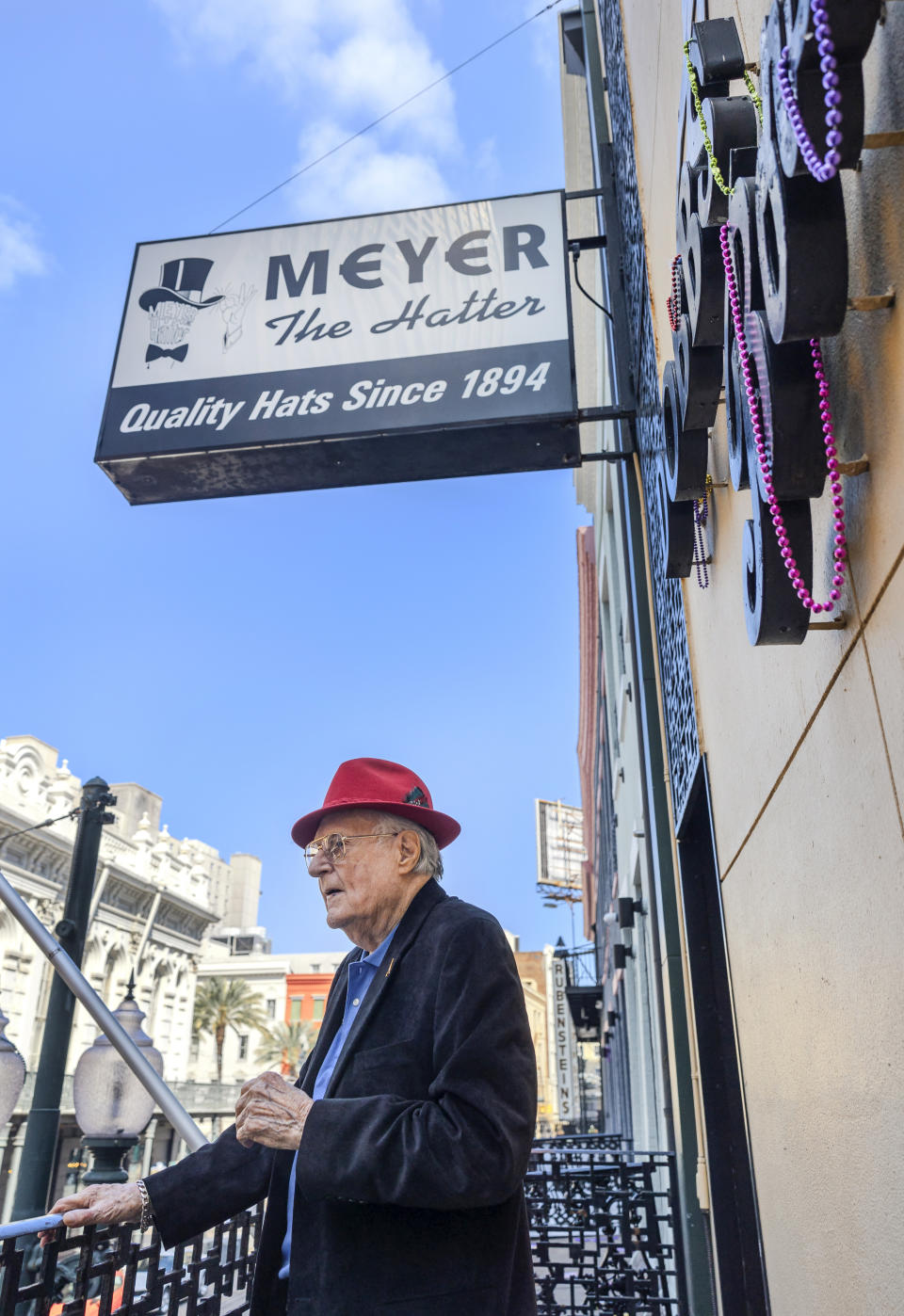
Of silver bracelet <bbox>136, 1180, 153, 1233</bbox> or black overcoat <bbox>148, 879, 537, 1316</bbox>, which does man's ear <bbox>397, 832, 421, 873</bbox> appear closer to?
black overcoat <bbox>148, 879, 537, 1316</bbox>

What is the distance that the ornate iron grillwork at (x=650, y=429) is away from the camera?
4.60 metres

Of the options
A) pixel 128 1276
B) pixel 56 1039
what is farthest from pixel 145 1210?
pixel 56 1039

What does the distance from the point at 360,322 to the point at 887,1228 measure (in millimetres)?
5504

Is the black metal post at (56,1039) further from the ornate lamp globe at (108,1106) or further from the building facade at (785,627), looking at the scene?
the building facade at (785,627)

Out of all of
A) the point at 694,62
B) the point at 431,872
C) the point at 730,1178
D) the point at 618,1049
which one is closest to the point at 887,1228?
the point at 431,872

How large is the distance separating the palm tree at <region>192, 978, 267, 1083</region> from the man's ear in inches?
2231

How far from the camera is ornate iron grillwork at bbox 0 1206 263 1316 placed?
224 cm

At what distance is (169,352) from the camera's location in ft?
20.7

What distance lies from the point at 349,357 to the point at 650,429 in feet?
6.52

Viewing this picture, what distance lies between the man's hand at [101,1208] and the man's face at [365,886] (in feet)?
2.65

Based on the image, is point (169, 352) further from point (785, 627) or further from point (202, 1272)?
point (785, 627)

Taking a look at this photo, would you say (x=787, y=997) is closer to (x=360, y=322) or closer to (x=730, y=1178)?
(x=730, y=1178)

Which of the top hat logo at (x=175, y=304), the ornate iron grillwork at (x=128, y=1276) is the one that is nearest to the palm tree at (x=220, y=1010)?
the top hat logo at (x=175, y=304)

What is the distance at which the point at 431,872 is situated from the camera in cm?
262
